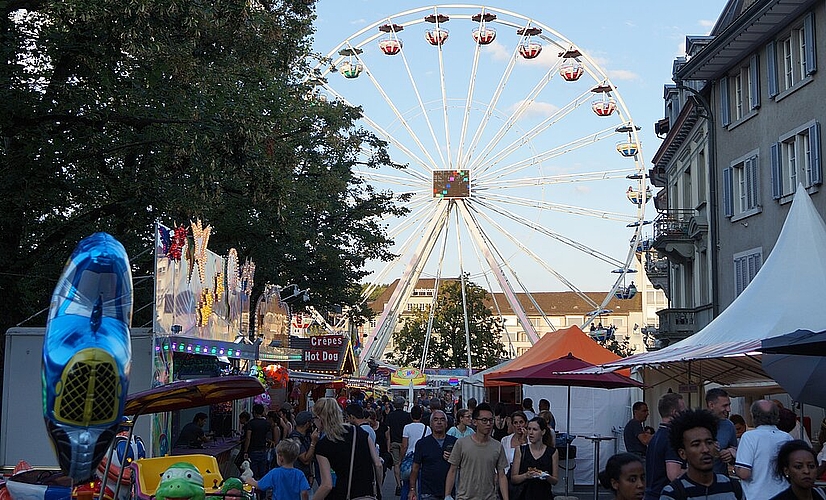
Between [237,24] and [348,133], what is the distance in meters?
19.1

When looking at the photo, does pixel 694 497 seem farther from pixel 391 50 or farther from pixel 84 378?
pixel 391 50

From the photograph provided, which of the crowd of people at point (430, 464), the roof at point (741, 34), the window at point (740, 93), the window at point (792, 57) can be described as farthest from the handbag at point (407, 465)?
the window at point (740, 93)

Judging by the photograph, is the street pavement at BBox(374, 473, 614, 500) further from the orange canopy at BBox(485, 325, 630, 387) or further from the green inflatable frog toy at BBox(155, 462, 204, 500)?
the green inflatable frog toy at BBox(155, 462, 204, 500)

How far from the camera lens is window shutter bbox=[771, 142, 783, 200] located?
25.9m

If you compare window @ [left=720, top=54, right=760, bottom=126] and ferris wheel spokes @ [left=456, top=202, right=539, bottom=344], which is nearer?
window @ [left=720, top=54, right=760, bottom=126]

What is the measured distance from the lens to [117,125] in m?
18.7

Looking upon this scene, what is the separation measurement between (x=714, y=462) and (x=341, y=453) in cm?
378

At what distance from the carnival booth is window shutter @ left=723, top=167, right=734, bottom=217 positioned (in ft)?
22.6

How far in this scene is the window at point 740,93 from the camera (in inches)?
1086

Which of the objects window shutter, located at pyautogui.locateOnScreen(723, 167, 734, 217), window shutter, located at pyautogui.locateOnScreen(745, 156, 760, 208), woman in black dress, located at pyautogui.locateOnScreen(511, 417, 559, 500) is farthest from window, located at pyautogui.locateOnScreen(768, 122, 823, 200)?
woman in black dress, located at pyautogui.locateOnScreen(511, 417, 559, 500)

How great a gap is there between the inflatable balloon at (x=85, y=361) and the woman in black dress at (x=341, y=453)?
3633 mm

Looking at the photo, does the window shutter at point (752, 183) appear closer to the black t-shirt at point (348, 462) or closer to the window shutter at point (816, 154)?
the window shutter at point (816, 154)

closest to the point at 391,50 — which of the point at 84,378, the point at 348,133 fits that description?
the point at 348,133

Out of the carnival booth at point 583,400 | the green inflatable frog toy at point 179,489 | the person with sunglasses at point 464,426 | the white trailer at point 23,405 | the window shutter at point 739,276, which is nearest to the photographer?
the green inflatable frog toy at point 179,489
